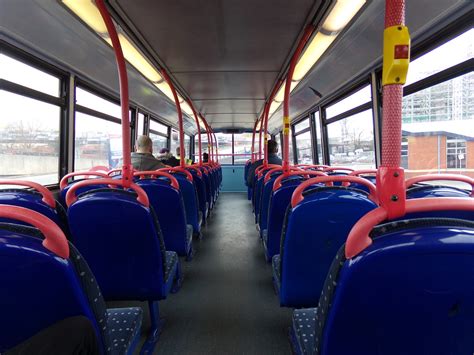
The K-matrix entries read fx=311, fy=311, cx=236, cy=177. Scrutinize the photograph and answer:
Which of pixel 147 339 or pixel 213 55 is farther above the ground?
pixel 213 55

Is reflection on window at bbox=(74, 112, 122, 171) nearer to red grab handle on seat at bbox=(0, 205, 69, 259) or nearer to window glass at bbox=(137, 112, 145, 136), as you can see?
window glass at bbox=(137, 112, 145, 136)

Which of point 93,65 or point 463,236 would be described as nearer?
point 463,236

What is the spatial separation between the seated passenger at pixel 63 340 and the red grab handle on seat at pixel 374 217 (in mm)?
619

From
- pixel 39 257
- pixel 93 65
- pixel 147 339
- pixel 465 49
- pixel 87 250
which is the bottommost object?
pixel 147 339

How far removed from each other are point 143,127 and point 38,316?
654 cm

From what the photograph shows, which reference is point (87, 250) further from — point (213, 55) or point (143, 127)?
point (143, 127)

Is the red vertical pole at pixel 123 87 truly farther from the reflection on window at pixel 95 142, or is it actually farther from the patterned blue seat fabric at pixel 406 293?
the reflection on window at pixel 95 142

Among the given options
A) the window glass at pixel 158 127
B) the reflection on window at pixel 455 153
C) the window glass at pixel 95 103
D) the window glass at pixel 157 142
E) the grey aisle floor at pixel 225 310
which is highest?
the window glass at pixel 158 127

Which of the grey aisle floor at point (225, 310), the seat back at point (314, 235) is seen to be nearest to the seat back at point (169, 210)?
the grey aisle floor at point (225, 310)

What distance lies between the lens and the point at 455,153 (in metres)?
2.94

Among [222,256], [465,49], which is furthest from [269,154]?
[465,49]

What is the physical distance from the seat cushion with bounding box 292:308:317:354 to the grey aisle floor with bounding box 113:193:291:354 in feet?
1.89

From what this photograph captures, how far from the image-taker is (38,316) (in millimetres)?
782

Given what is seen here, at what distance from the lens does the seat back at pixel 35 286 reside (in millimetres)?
693
